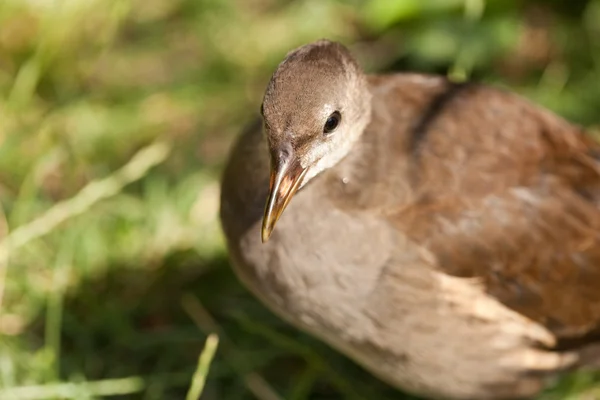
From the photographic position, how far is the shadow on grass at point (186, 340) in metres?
3.06

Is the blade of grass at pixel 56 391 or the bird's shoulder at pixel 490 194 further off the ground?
the bird's shoulder at pixel 490 194

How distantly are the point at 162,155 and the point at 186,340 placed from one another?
Answer: 635 mm

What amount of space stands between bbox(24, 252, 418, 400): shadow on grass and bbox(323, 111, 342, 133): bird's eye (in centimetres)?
90

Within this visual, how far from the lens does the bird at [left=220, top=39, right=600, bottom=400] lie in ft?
8.13

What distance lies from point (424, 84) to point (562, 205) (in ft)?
1.69

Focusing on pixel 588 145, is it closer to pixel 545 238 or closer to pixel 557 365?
pixel 545 238

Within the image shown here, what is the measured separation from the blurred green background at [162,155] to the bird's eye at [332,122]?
2.95ft

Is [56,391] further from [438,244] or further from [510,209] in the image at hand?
[510,209]

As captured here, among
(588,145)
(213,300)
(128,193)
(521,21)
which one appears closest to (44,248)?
(128,193)

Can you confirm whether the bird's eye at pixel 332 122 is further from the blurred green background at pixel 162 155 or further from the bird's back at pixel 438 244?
the blurred green background at pixel 162 155

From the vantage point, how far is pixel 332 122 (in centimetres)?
237

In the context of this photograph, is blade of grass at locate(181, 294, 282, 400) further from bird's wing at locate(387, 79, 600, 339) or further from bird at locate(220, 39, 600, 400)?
bird's wing at locate(387, 79, 600, 339)

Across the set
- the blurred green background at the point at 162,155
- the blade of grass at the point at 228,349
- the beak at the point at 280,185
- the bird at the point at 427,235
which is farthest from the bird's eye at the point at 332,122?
the blade of grass at the point at 228,349

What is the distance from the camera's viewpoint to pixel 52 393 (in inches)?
109
